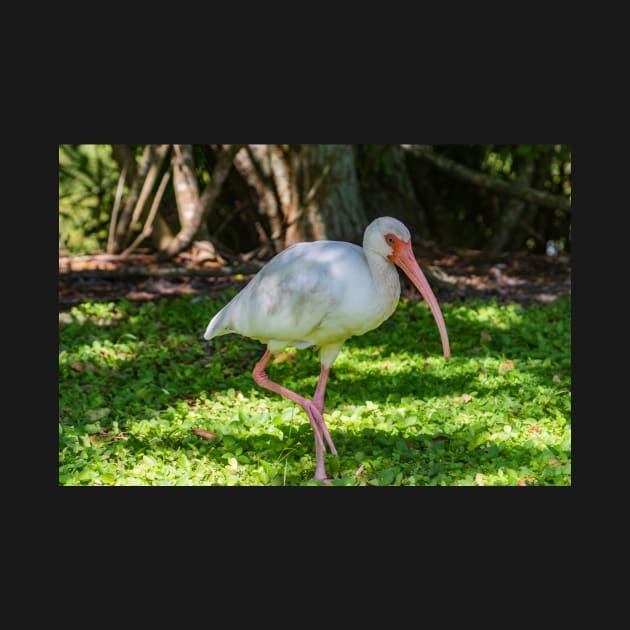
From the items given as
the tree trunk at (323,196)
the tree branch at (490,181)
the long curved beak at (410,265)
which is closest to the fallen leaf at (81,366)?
the long curved beak at (410,265)

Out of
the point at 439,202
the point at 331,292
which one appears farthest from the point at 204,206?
the point at 331,292

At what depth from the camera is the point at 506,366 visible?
22.6ft

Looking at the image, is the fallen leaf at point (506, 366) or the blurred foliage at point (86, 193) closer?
the fallen leaf at point (506, 366)

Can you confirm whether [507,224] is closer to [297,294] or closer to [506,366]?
[506,366]

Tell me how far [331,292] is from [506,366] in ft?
8.08

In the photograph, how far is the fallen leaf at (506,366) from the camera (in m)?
6.83

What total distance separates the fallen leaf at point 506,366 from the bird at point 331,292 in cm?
190

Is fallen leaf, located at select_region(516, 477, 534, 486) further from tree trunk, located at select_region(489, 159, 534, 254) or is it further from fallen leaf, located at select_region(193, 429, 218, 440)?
tree trunk, located at select_region(489, 159, 534, 254)

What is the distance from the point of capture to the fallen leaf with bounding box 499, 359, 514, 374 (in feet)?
22.4

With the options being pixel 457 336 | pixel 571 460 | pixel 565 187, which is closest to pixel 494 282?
pixel 457 336

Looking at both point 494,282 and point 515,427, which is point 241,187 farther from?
point 515,427

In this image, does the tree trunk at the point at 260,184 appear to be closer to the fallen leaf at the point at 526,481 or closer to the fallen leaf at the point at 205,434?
the fallen leaf at the point at 205,434

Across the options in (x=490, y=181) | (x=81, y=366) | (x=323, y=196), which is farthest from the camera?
(x=490, y=181)

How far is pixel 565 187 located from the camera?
12039mm
